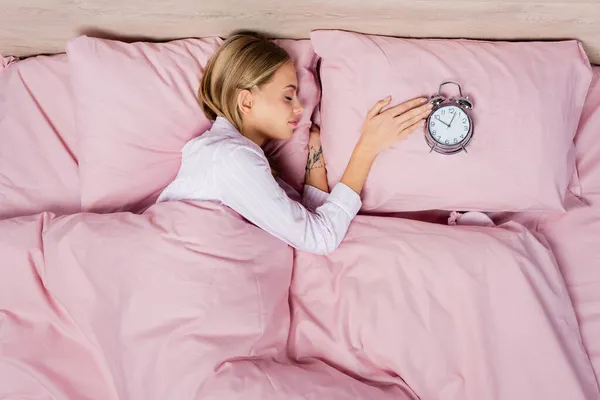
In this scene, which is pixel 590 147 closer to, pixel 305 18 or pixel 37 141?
pixel 305 18

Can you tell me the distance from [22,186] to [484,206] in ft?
3.51

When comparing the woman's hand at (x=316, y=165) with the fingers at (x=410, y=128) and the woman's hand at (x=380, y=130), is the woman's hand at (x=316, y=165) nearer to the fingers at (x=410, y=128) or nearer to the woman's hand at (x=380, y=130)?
the woman's hand at (x=380, y=130)

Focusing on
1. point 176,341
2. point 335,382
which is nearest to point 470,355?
point 335,382

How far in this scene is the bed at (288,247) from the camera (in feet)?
3.69

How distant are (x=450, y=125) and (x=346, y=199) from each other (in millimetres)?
271

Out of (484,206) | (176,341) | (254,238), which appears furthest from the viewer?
(484,206)

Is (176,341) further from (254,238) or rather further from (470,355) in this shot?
(470,355)

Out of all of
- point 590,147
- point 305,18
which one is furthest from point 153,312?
point 590,147

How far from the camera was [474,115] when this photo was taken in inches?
49.6

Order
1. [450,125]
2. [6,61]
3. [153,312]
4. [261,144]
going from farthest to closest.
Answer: [6,61] → [261,144] → [450,125] → [153,312]

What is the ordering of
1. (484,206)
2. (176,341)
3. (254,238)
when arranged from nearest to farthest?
(176,341)
(254,238)
(484,206)

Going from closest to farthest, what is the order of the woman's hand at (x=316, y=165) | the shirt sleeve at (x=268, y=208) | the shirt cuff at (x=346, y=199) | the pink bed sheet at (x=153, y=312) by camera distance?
the pink bed sheet at (x=153, y=312)
the shirt sleeve at (x=268, y=208)
the shirt cuff at (x=346, y=199)
the woman's hand at (x=316, y=165)

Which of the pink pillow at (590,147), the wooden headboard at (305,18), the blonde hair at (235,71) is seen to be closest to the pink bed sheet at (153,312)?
the blonde hair at (235,71)

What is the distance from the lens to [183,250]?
1140 mm
